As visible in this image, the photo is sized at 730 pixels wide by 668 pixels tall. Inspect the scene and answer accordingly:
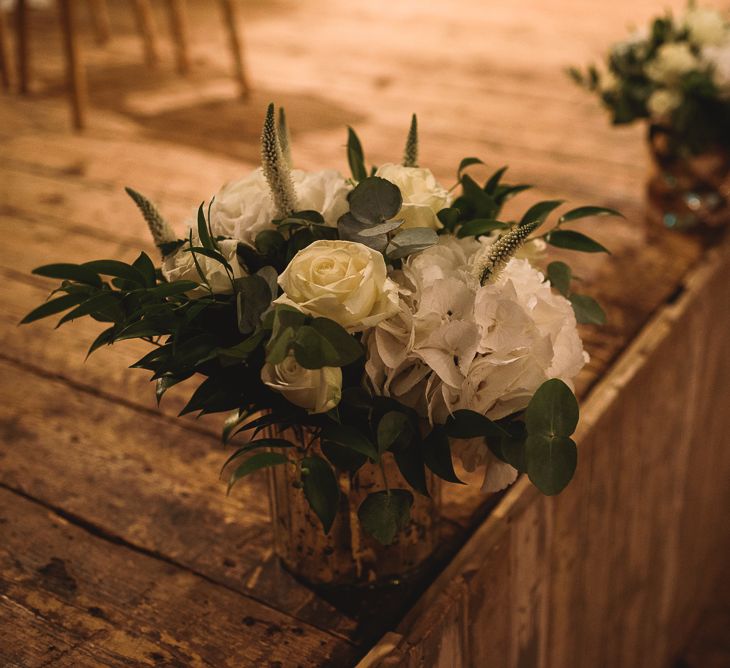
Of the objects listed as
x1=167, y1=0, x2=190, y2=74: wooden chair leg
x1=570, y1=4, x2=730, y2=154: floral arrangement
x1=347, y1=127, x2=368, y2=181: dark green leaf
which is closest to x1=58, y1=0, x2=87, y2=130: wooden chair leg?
x1=167, y1=0, x2=190, y2=74: wooden chair leg

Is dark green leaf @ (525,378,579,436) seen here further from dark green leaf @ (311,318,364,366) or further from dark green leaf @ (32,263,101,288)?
dark green leaf @ (32,263,101,288)

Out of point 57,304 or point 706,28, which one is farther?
point 706,28

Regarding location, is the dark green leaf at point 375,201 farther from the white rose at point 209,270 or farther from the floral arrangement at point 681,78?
the floral arrangement at point 681,78

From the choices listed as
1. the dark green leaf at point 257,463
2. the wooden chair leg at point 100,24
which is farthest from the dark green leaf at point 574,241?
the wooden chair leg at point 100,24

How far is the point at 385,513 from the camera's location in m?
0.71

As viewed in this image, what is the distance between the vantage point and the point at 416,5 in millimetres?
3600

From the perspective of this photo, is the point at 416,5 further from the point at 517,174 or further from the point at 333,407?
the point at 333,407

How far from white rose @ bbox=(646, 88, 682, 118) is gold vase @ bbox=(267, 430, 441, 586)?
3.23ft

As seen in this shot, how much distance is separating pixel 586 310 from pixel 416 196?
233 millimetres

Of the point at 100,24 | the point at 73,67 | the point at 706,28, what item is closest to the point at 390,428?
the point at 706,28

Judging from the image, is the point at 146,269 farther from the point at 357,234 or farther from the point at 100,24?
the point at 100,24

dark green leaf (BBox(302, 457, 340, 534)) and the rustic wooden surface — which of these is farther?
the rustic wooden surface

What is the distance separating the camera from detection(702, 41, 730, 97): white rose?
4.91 feet

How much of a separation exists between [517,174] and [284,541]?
1.34m
